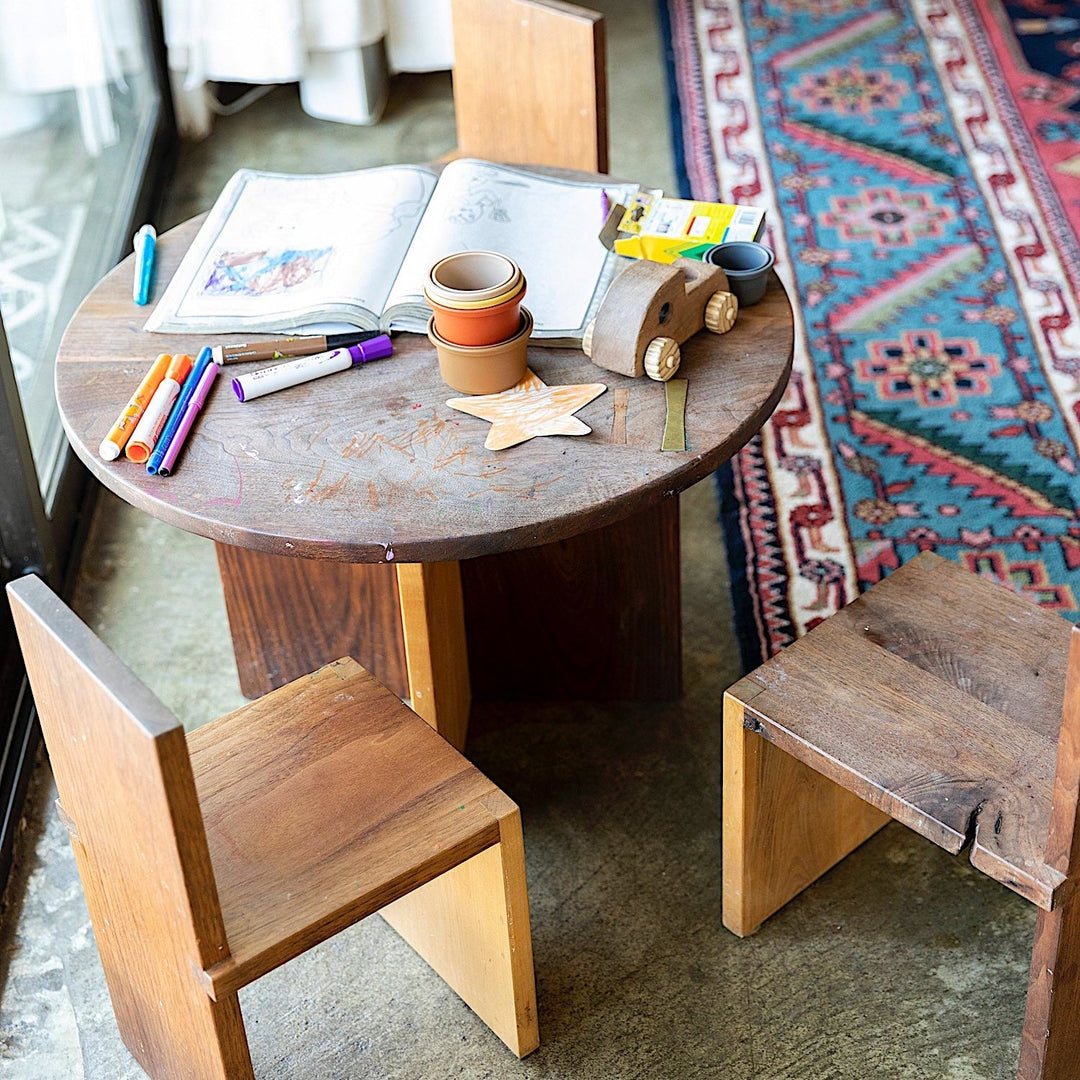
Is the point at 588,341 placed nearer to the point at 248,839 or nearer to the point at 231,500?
the point at 231,500

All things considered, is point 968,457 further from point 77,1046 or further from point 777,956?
point 77,1046

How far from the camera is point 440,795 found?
1395mm

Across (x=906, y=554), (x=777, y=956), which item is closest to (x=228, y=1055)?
(x=777, y=956)

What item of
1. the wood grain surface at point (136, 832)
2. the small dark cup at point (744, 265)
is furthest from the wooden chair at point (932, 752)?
the wood grain surface at point (136, 832)

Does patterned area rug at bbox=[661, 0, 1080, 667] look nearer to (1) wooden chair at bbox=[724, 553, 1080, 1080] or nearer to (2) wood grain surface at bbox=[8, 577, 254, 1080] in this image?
(1) wooden chair at bbox=[724, 553, 1080, 1080]

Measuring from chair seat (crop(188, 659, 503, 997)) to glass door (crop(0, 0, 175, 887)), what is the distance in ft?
1.78

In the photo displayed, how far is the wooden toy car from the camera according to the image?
1465 mm

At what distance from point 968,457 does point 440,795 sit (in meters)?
1.35

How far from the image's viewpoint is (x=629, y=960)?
1660 millimetres

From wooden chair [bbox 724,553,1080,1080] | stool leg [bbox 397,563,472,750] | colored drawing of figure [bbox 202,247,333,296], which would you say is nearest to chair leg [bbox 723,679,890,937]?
wooden chair [bbox 724,553,1080,1080]

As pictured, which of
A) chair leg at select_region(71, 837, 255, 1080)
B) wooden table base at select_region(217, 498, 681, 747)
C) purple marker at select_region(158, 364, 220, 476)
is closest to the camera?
→ chair leg at select_region(71, 837, 255, 1080)

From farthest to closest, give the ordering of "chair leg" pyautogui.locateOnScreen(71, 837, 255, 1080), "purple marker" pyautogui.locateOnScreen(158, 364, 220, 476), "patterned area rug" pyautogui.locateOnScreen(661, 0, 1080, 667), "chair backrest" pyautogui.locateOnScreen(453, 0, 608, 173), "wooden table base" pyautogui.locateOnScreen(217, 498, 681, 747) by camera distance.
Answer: "patterned area rug" pyautogui.locateOnScreen(661, 0, 1080, 667) < "chair backrest" pyautogui.locateOnScreen(453, 0, 608, 173) < "wooden table base" pyautogui.locateOnScreen(217, 498, 681, 747) < "purple marker" pyautogui.locateOnScreen(158, 364, 220, 476) < "chair leg" pyautogui.locateOnScreen(71, 837, 255, 1080)

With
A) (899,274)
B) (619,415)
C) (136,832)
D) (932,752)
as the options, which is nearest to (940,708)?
(932,752)

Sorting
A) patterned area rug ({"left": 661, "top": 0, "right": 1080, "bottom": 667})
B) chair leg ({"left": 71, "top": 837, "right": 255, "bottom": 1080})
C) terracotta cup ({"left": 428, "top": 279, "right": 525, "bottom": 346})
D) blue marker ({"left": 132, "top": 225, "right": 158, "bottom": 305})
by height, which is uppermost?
terracotta cup ({"left": 428, "top": 279, "right": 525, "bottom": 346})
